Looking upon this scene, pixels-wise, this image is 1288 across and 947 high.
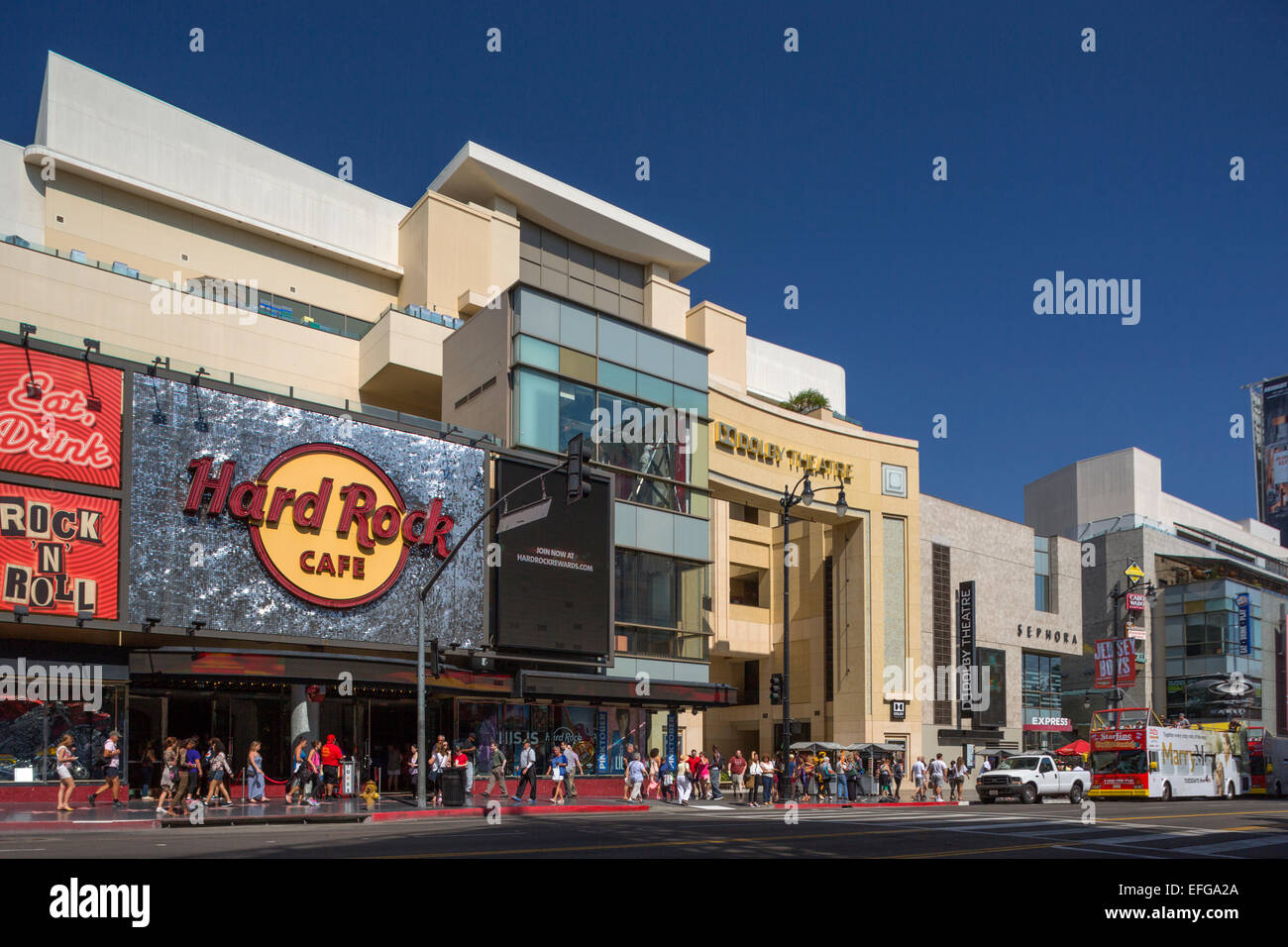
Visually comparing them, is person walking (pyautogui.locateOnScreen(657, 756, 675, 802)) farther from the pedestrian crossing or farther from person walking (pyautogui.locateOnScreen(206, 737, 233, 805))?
person walking (pyautogui.locateOnScreen(206, 737, 233, 805))

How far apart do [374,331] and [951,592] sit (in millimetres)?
32682

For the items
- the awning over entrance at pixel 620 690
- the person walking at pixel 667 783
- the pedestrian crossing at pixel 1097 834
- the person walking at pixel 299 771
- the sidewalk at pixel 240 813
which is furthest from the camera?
the person walking at pixel 667 783

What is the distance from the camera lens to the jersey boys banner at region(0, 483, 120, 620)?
26.5 metres

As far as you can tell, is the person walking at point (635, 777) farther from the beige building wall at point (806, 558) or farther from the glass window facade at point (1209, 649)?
the glass window facade at point (1209, 649)

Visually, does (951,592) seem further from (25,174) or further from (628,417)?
(25,174)

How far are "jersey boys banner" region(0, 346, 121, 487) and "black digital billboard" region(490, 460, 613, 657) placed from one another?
37.3 feet

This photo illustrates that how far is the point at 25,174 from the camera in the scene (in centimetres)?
3994

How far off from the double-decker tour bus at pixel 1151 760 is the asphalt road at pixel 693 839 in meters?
18.4

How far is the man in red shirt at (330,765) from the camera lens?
29.4 metres

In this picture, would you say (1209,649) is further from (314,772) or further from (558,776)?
(314,772)

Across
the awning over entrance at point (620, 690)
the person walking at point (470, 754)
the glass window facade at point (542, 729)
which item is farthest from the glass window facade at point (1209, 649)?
the person walking at point (470, 754)

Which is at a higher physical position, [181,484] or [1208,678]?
[181,484]

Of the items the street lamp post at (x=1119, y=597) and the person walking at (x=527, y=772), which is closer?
the person walking at (x=527, y=772)
